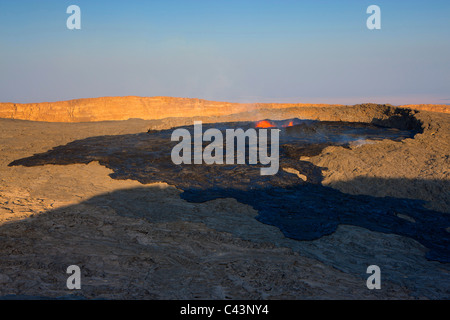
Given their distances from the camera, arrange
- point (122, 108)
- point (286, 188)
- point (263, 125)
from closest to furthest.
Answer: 1. point (286, 188)
2. point (263, 125)
3. point (122, 108)

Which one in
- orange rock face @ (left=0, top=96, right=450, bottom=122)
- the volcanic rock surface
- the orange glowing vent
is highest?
orange rock face @ (left=0, top=96, right=450, bottom=122)

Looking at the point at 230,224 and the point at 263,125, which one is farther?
the point at 263,125

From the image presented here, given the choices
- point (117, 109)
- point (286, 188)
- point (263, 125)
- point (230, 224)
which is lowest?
point (230, 224)

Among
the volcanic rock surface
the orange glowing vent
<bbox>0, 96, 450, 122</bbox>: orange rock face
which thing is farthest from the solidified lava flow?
<bbox>0, 96, 450, 122</bbox>: orange rock face

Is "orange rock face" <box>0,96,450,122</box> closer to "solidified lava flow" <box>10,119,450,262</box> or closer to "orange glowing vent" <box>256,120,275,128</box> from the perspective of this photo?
"orange glowing vent" <box>256,120,275,128</box>

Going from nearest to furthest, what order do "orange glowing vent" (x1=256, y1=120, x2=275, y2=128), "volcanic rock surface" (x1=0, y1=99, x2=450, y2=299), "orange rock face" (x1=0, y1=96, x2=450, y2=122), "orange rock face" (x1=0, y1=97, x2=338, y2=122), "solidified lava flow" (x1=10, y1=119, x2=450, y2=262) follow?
1. "volcanic rock surface" (x1=0, y1=99, x2=450, y2=299)
2. "solidified lava flow" (x1=10, y1=119, x2=450, y2=262)
3. "orange glowing vent" (x1=256, y1=120, x2=275, y2=128)
4. "orange rock face" (x1=0, y1=96, x2=450, y2=122)
5. "orange rock face" (x1=0, y1=97, x2=338, y2=122)

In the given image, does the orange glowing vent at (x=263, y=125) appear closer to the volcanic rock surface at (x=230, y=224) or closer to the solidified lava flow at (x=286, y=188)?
the solidified lava flow at (x=286, y=188)

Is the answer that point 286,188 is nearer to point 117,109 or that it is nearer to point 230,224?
point 230,224

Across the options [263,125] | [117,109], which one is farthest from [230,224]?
[117,109]
